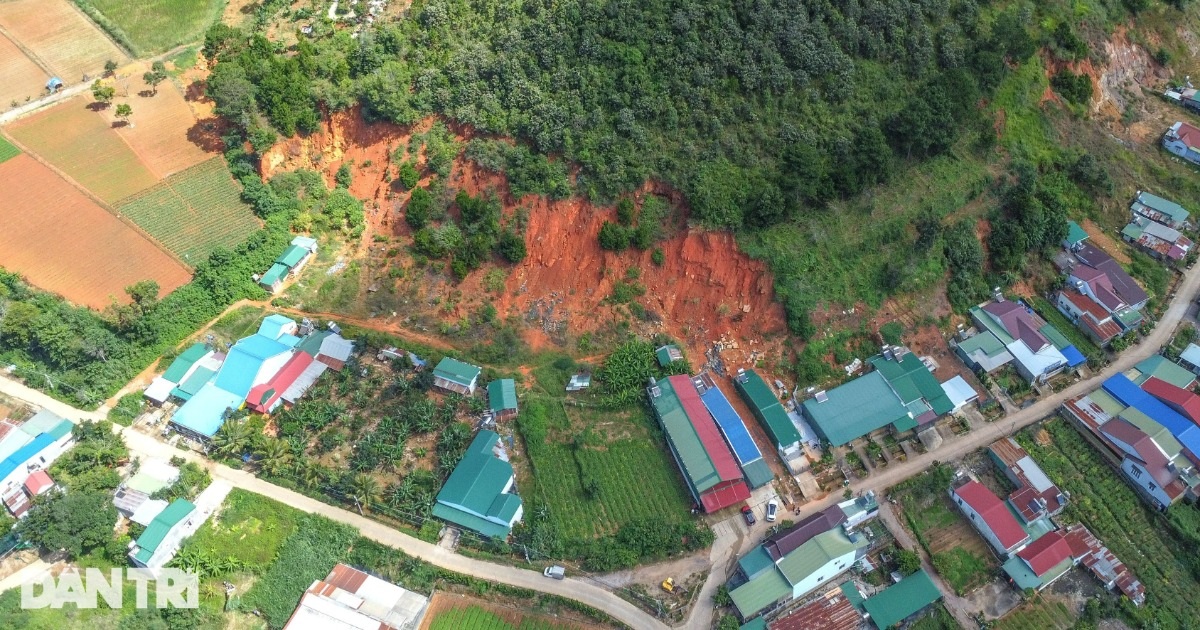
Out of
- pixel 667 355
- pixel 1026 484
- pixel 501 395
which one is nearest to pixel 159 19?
pixel 501 395

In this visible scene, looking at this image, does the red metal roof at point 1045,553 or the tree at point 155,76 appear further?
the tree at point 155,76

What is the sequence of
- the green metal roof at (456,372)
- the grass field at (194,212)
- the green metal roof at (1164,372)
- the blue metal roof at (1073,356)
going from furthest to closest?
the grass field at (194,212) → the blue metal roof at (1073,356) → the green metal roof at (1164,372) → the green metal roof at (456,372)

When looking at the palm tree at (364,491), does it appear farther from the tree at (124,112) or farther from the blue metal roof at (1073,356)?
the blue metal roof at (1073,356)

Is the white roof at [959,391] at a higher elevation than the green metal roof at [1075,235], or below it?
below

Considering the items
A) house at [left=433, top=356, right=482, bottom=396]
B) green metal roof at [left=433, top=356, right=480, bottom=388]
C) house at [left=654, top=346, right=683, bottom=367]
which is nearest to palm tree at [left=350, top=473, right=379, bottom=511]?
house at [left=433, top=356, right=482, bottom=396]

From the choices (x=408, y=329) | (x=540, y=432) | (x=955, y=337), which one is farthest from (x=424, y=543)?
(x=955, y=337)

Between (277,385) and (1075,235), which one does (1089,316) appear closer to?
(1075,235)

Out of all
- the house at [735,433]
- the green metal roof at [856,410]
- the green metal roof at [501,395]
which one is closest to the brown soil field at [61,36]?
the green metal roof at [501,395]

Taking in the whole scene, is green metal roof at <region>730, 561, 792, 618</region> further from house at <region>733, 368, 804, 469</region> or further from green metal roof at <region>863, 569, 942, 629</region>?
house at <region>733, 368, 804, 469</region>
